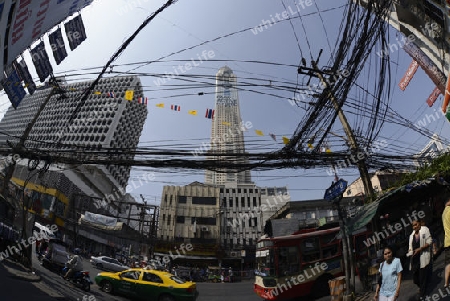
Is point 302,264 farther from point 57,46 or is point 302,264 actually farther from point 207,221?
point 207,221

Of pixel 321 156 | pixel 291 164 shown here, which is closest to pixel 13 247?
pixel 291 164

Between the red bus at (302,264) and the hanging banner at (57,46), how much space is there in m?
13.4

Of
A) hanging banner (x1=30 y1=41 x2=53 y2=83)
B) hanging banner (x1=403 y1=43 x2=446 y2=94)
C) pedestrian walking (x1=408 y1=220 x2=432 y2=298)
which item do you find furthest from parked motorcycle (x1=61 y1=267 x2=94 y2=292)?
hanging banner (x1=403 y1=43 x2=446 y2=94)

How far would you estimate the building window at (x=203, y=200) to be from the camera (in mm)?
49031

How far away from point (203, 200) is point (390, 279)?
45.2 metres

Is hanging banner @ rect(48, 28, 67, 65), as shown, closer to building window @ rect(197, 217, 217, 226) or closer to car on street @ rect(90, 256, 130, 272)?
car on street @ rect(90, 256, 130, 272)

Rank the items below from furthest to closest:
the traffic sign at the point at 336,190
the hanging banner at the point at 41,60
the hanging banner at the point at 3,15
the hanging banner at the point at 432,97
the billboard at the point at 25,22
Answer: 1. the hanging banner at the point at 432,97
2. the hanging banner at the point at 41,60
3. the traffic sign at the point at 336,190
4. the billboard at the point at 25,22
5. the hanging banner at the point at 3,15

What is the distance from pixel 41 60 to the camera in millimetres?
13867

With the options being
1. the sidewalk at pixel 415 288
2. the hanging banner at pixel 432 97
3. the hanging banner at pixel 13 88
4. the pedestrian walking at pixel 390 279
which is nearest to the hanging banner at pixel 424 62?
the hanging banner at pixel 432 97

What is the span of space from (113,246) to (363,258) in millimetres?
41197

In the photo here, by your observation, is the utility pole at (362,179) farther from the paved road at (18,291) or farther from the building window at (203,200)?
the building window at (203,200)

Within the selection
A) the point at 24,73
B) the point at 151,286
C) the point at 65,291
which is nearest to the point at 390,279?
the point at 151,286

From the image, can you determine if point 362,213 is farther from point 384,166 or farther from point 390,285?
point 390,285

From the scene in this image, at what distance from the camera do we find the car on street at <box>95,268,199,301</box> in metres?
10.4
